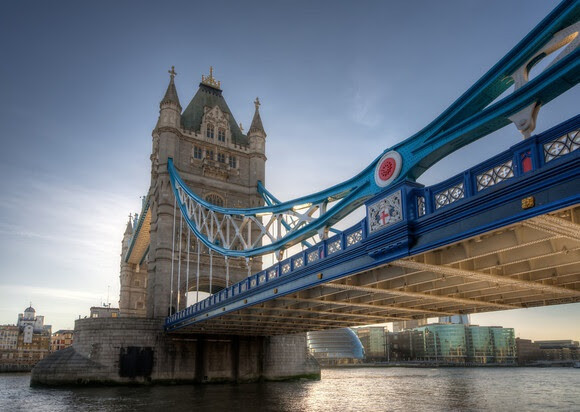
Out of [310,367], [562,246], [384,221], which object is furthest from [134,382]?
[562,246]

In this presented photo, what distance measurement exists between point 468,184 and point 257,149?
47.2 m

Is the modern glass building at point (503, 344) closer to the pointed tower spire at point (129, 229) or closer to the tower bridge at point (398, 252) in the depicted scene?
the pointed tower spire at point (129, 229)

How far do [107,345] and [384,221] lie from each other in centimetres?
3307

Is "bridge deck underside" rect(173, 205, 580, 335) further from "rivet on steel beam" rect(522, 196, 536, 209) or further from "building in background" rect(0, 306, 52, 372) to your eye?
"building in background" rect(0, 306, 52, 372)

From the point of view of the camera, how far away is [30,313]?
195 meters

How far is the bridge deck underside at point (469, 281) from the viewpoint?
1244cm

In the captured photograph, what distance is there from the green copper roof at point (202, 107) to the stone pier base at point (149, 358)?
23.2 m

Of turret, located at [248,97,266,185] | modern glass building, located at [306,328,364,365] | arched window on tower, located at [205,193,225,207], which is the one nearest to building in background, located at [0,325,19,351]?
modern glass building, located at [306,328,364,365]

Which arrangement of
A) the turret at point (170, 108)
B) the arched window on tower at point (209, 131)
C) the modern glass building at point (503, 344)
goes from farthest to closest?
the modern glass building at point (503, 344) → the arched window on tower at point (209, 131) → the turret at point (170, 108)

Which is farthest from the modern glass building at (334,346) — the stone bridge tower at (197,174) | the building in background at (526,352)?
the stone bridge tower at (197,174)

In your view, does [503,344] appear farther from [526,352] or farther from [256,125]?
[256,125]

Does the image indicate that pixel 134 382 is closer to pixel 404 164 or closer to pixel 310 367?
pixel 310 367

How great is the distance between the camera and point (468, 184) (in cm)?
1159

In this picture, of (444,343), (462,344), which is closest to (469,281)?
(444,343)
